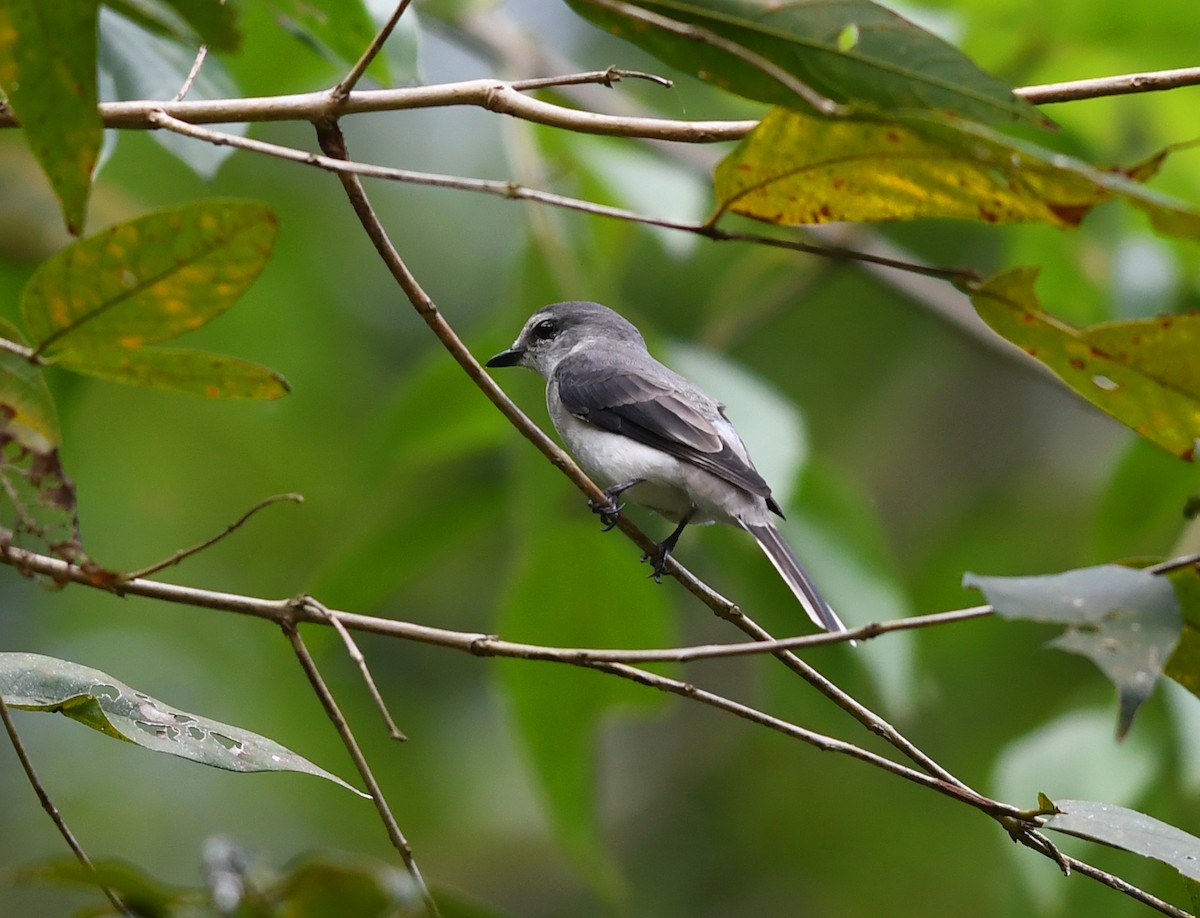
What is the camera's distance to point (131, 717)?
1774 mm

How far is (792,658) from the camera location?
177 centimetres

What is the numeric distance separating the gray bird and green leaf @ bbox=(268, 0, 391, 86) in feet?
3.89

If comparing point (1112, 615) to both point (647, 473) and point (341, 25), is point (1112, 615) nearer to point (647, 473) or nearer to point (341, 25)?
point (341, 25)

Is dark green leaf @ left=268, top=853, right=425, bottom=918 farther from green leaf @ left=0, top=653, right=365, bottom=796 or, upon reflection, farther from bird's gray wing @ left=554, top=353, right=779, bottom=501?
bird's gray wing @ left=554, top=353, right=779, bottom=501

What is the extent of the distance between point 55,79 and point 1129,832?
4.97ft

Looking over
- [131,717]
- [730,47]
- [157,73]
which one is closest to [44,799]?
[131,717]

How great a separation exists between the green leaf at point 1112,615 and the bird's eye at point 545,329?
101 inches

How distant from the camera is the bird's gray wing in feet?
10.9

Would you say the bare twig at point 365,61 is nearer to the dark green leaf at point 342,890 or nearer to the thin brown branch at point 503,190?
the thin brown branch at point 503,190

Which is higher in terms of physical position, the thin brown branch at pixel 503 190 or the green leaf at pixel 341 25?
the green leaf at pixel 341 25

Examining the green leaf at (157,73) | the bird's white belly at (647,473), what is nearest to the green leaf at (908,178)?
the green leaf at (157,73)

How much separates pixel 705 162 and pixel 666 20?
3652 mm

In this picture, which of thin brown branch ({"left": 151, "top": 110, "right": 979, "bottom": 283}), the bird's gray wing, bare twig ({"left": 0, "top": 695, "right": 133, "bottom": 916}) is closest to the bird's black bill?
the bird's gray wing

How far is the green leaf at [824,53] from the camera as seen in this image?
54.9 inches
